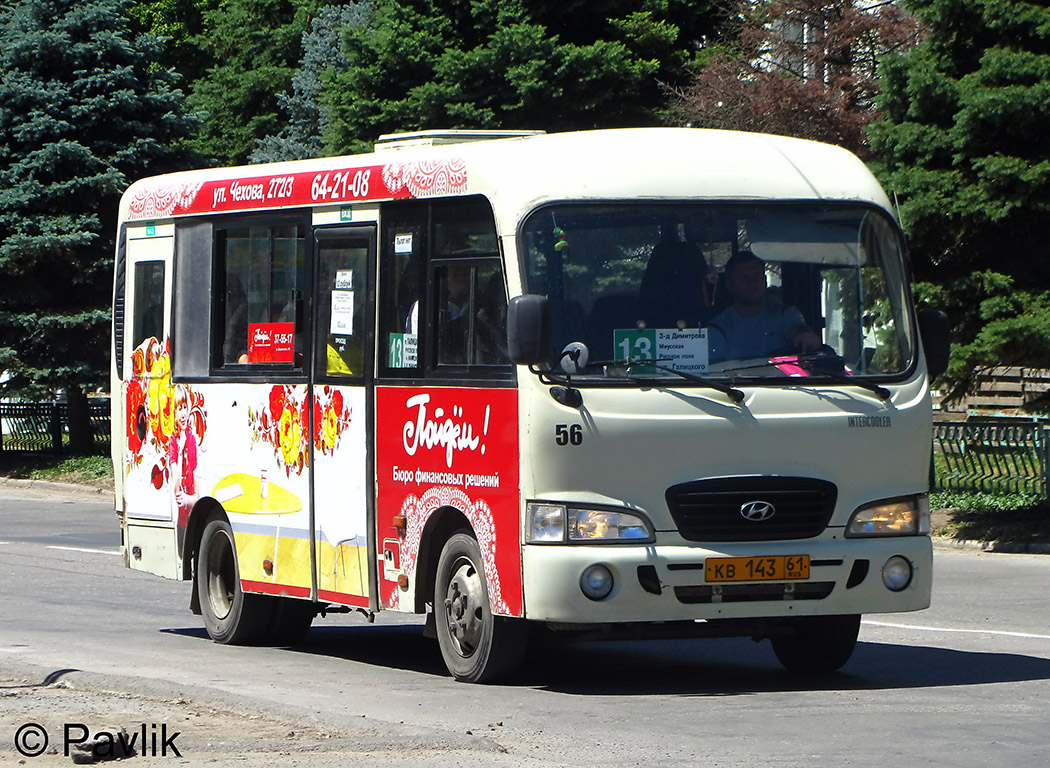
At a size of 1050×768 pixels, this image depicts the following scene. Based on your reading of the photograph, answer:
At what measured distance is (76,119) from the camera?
3441 cm

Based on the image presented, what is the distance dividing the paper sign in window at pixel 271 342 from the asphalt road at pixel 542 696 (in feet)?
5.99

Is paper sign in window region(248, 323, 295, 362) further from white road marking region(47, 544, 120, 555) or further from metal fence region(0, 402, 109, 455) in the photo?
metal fence region(0, 402, 109, 455)

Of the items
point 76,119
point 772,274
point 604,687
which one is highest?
point 76,119

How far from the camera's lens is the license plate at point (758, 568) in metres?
9.82

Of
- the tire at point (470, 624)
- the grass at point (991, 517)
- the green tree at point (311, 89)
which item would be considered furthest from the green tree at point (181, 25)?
A: the tire at point (470, 624)

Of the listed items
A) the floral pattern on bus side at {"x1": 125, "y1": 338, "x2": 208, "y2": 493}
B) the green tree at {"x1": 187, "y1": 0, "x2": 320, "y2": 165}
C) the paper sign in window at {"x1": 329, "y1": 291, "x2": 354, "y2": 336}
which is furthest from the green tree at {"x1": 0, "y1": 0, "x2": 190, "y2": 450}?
the paper sign in window at {"x1": 329, "y1": 291, "x2": 354, "y2": 336}

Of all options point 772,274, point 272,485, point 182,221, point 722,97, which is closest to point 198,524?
point 272,485

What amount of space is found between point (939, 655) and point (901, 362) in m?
2.20

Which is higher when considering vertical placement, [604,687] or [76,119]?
[76,119]

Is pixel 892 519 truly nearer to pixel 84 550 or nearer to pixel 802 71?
pixel 84 550

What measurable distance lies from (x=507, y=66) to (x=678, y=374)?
25178 mm

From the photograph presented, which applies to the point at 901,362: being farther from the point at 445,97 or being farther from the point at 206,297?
the point at 445,97

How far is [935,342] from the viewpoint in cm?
1064

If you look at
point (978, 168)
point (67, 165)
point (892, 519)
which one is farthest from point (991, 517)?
point (67, 165)
